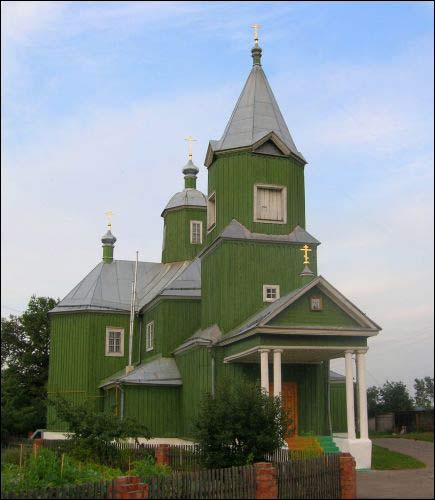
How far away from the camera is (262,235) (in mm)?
27406

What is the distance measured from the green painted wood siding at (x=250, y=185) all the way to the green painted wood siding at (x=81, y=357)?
33.3ft

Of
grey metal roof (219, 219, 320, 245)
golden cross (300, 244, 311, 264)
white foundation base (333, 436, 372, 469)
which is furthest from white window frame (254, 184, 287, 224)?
white foundation base (333, 436, 372, 469)

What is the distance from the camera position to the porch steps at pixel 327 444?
899 inches

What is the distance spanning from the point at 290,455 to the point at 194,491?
5696 mm

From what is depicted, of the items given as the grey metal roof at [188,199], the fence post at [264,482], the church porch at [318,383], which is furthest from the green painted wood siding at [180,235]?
the fence post at [264,482]

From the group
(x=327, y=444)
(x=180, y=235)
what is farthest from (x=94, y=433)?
(x=180, y=235)

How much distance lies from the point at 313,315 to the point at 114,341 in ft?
49.8

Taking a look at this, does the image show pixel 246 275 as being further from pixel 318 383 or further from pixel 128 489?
pixel 128 489

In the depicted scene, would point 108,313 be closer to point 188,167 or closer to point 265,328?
point 188,167

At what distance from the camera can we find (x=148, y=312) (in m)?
34.5

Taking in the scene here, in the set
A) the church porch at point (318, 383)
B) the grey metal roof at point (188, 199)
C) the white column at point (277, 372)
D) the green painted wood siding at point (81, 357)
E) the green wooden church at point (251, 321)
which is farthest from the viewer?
the grey metal roof at point (188, 199)

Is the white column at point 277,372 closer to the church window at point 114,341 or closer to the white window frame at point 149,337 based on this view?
the white window frame at point 149,337

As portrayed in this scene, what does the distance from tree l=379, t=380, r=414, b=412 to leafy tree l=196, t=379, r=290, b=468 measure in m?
18.2

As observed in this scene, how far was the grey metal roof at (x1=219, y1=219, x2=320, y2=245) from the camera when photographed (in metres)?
26.9
